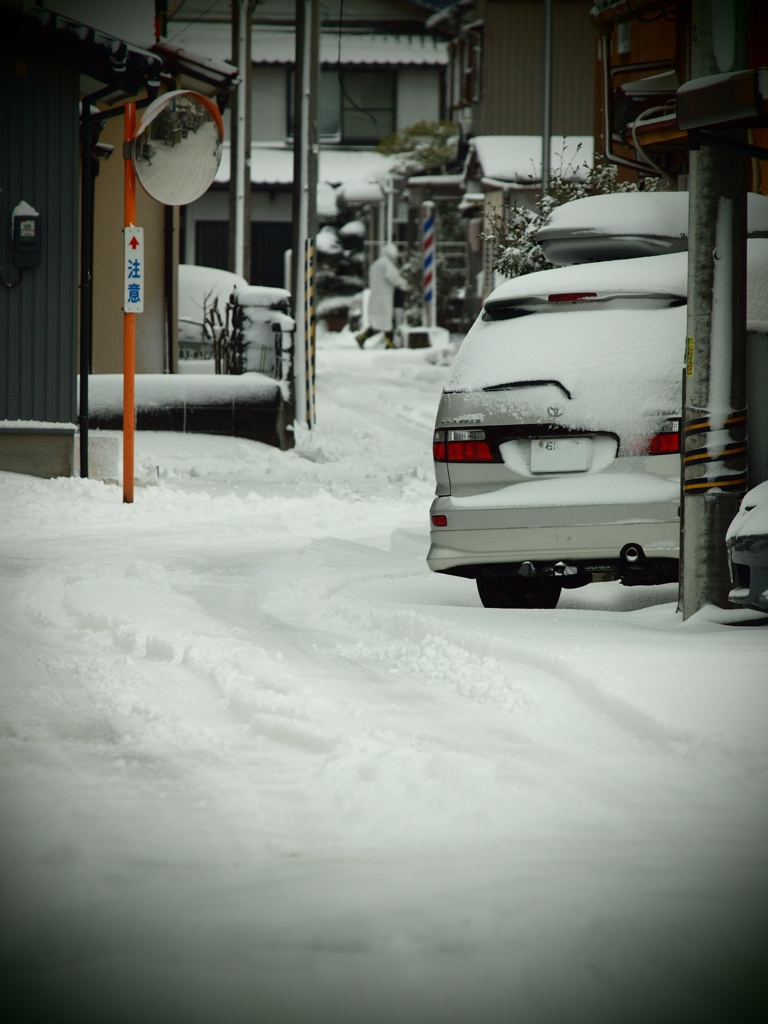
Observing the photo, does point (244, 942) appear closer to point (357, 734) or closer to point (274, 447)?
point (357, 734)

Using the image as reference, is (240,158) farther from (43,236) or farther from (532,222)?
(43,236)

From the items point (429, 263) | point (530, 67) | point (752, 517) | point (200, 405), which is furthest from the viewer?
point (429, 263)

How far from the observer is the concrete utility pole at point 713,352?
6.64m

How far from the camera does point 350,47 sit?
1732 inches

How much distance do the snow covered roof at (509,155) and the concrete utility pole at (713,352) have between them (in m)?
25.1

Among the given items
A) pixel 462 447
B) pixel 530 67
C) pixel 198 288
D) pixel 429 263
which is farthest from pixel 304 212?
pixel 530 67

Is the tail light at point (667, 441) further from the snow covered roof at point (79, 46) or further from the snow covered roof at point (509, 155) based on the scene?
the snow covered roof at point (509, 155)

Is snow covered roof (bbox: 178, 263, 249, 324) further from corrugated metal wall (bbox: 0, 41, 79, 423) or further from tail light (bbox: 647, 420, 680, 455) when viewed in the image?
tail light (bbox: 647, 420, 680, 455)

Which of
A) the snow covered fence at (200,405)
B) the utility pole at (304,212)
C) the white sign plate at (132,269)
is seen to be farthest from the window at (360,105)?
the white sign plate at (132,269)

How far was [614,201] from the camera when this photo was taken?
393 inches

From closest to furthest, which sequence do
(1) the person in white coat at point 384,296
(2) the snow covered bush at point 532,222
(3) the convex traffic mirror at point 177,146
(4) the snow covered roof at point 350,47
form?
(3) the convex traffic mirror at point 177,146 → (2) the snow covered bush at point 532,222 → (1) the person in white coat at point 384,296 → (4) the snow covered roof at point 350,47

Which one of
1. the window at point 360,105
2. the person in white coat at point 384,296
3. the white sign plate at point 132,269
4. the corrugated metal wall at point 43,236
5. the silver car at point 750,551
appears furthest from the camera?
the window at point 360,105

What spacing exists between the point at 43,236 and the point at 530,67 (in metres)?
23.1

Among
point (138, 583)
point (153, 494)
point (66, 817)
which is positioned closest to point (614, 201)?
point (138, 583)
